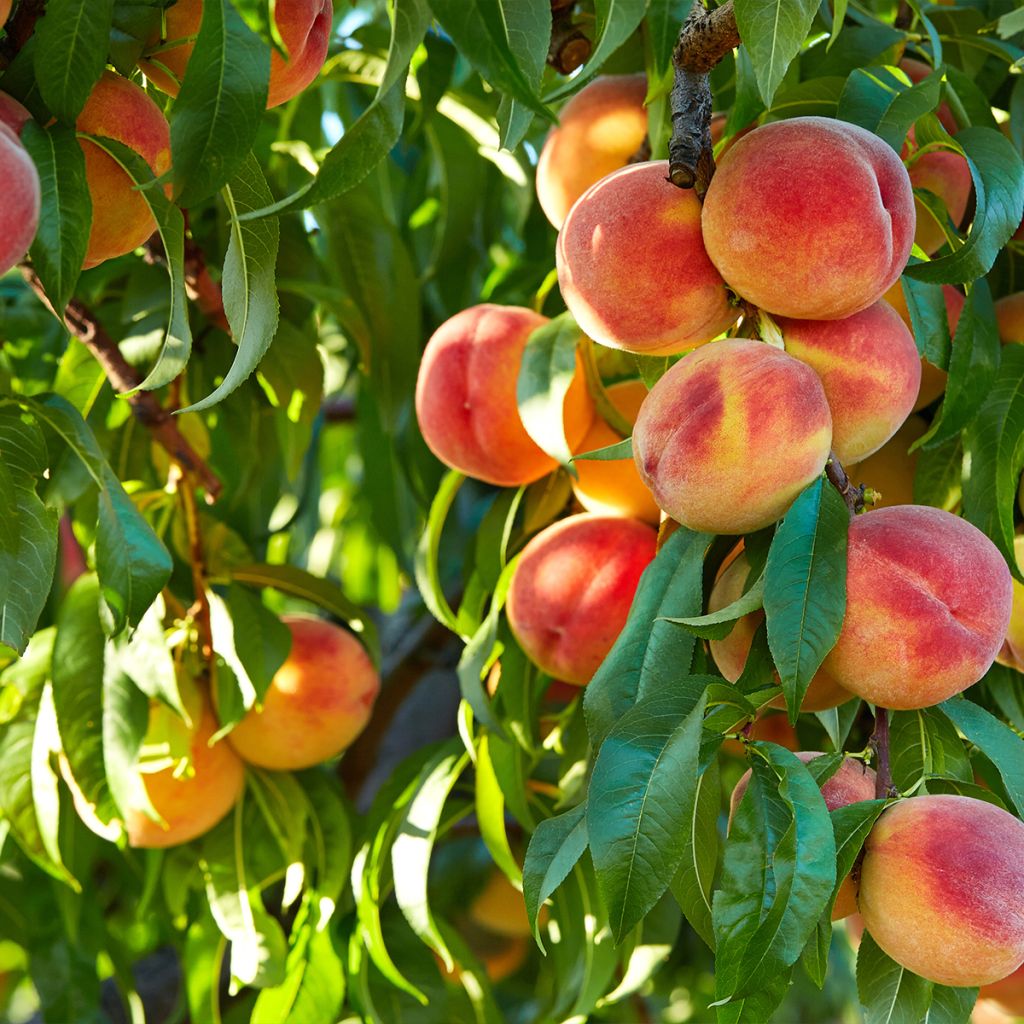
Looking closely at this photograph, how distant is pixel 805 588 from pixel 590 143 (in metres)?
Answer: 0.47

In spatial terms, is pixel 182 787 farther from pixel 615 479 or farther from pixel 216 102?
pixel 216 102

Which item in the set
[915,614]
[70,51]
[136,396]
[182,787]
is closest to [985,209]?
[915,614]

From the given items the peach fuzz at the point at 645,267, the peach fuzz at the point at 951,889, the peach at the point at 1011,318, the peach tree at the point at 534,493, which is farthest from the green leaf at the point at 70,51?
the peach at the point at 1011,318

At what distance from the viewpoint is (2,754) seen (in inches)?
43.4

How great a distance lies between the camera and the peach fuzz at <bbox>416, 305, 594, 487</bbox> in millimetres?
946

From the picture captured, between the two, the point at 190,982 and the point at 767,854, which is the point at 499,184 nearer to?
the point at 190,982

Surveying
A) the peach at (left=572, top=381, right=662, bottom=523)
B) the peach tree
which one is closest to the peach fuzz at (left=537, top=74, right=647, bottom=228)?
the peach tree

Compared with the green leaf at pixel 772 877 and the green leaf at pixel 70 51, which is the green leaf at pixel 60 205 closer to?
the green leaf at pixel 70 51

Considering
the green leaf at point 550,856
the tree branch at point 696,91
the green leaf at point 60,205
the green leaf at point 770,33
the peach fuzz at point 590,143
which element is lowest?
the green leaf at point 550,856

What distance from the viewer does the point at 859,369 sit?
0.66 metres

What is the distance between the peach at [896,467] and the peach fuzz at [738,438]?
0.25m

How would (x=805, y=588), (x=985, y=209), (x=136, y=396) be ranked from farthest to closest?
(x=136, y=396), (x=985, y=209), (x=805, y=588)

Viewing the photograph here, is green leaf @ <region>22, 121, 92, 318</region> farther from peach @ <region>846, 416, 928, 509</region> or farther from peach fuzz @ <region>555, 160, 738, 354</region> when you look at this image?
peach @ <region>846, 416, 928, 509</region>

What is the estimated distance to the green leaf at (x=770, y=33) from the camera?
587 millimetres
